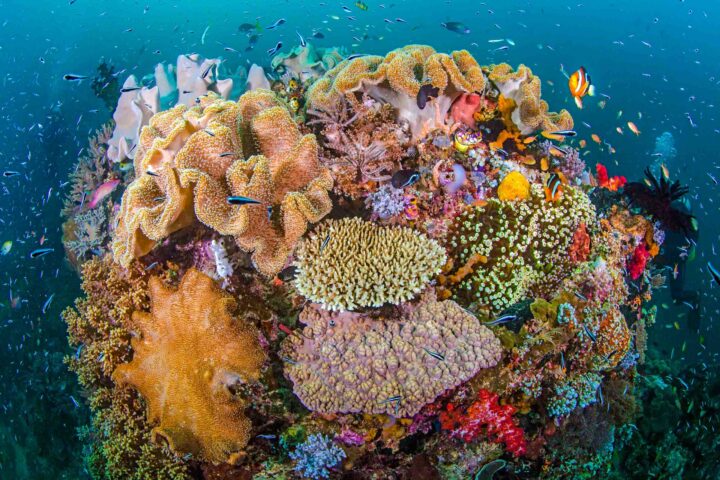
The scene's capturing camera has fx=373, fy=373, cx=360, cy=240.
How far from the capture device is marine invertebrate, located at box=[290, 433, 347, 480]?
3680 mm

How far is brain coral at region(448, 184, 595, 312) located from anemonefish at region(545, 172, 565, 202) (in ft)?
0.22

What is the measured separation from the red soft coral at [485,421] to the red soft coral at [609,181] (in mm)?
4840

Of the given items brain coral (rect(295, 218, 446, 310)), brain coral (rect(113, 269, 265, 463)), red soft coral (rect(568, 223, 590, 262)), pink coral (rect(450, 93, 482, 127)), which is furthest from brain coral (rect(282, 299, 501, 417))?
pink coral (rect(450, 93, 482, 127))

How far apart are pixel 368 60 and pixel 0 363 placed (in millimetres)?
16219

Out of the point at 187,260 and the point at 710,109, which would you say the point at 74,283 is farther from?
the point at 710,109

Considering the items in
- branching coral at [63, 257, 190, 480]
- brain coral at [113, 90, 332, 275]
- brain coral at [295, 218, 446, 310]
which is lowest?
branching coral at [63, 257, 190, 480]

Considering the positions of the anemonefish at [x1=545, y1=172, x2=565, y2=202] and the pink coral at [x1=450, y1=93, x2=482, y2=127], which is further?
the pink coral at [x1=450, y1=93, x2=482, y2=127]

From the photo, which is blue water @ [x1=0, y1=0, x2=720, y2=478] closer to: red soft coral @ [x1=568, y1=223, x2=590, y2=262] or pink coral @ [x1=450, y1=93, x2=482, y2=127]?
red soft coral @ [x1=568, y1=223, x2=590, y2=262]

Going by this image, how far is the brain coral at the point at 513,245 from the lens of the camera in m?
4.57

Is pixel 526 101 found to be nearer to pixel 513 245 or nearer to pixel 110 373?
pixel 513 245

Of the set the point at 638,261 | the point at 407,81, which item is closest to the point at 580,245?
the point at 638,261

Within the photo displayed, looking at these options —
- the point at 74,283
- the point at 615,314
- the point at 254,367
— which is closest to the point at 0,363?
the point at 74,283

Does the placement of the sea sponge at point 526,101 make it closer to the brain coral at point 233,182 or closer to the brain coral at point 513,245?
the brain coral at point 513,245

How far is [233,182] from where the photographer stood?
3668 millimetres
